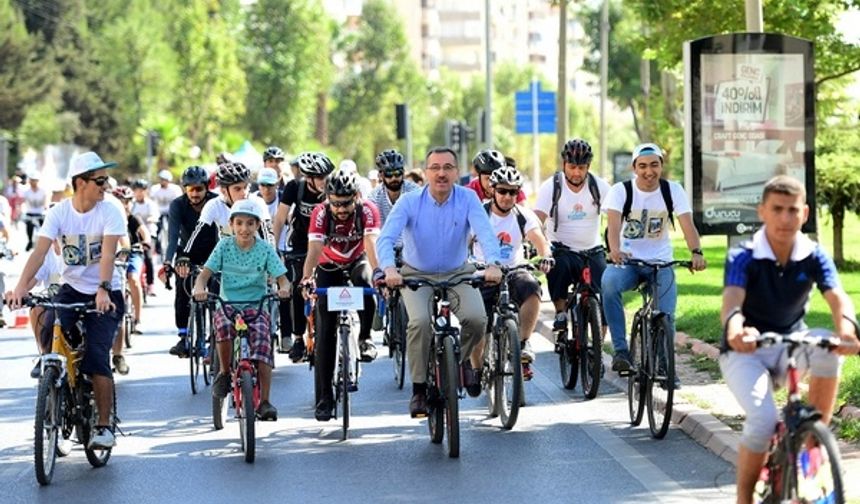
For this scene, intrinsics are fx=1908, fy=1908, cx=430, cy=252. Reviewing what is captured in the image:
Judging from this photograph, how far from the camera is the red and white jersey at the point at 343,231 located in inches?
495

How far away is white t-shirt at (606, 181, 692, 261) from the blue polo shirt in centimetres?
477

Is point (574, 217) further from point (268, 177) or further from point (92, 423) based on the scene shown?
point (92, 423)

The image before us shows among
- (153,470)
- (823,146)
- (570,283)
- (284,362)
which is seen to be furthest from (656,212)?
(823,146)

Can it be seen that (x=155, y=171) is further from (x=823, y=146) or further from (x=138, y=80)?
(x=823, y=146)

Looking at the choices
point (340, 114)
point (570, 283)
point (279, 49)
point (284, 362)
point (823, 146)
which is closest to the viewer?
point (570, 283)

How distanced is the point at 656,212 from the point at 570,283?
Answer: 163 centimetres

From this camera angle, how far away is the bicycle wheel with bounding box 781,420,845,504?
7000mm

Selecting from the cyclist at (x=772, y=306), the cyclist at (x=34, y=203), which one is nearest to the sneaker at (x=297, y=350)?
the cyclist at (x=772, y=306)

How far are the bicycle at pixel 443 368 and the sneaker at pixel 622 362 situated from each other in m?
1.28

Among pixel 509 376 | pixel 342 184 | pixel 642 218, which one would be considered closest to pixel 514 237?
pixel 642 218

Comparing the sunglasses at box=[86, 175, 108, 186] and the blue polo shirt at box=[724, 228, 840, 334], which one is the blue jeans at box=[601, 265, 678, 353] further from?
the blue polo shirt at box=[724, 228, 840, 334]

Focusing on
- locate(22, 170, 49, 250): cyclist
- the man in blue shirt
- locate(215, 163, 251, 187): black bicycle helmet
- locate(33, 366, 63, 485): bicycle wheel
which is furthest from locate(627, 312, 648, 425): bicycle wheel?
Answer: locate(22, 170, 49, 250): cyclist

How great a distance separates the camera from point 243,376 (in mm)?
10898

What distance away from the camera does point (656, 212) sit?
1272cm
